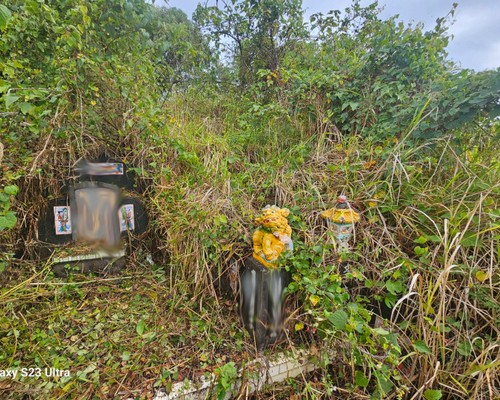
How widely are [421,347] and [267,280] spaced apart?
0.79m

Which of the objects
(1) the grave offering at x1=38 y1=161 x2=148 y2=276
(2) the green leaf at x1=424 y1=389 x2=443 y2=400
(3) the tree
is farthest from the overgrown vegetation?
(3) the tree

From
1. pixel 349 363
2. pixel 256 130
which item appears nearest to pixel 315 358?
pixel 349 363

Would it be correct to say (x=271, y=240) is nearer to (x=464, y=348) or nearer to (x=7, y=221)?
(x=464, y=348)

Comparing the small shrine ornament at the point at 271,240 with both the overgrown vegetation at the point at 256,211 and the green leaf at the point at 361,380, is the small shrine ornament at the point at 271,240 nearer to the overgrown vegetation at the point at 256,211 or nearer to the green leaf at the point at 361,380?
the overgrown vegetation at the point at 256,211

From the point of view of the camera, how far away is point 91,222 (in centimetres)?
181

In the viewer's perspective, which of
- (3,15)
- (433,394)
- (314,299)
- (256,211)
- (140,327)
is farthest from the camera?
(256,211)

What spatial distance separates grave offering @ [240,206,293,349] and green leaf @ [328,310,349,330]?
31 centimetres

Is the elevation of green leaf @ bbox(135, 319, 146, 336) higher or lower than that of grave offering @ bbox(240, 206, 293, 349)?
lower

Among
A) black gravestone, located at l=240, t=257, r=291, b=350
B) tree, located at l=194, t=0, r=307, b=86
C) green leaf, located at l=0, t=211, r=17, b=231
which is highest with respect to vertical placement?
tree, located at l=194, t=0, r=307, b=86

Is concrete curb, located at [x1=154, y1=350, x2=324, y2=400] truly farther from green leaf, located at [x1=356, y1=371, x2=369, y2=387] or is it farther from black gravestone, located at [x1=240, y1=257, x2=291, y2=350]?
green leaf, located at [x1=356, y1=371, x2=369, y2=387]

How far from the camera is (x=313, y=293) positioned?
1.16 m

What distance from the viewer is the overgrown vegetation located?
114 centimetres

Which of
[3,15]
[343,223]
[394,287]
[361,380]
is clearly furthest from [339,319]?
[3,15]

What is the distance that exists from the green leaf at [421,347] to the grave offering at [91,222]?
208 cm
